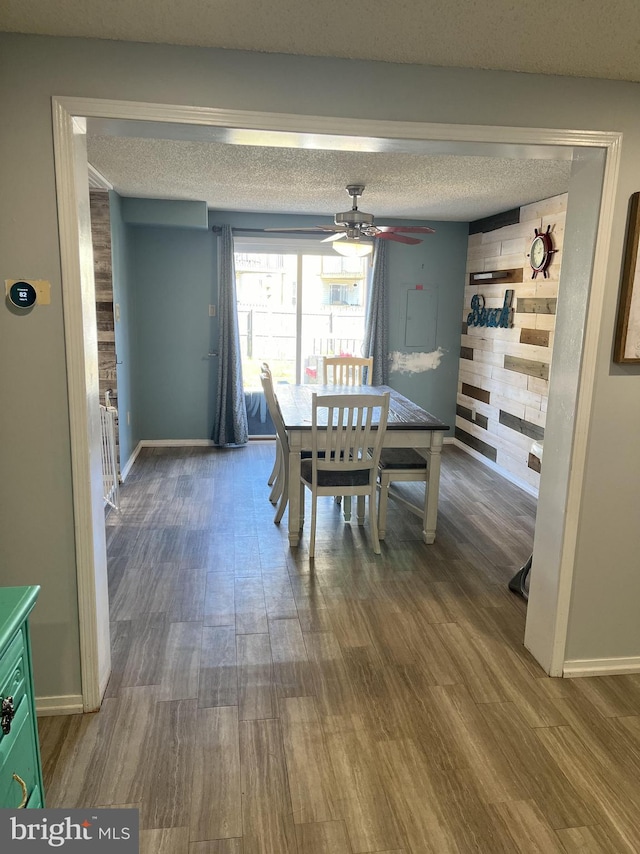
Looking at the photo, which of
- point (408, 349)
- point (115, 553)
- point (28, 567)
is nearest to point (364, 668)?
point (28, 567)

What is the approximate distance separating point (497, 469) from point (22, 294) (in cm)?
448

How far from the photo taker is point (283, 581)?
11.0 feet

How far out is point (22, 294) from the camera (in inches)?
78.3

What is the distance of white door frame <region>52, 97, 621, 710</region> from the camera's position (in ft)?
6.37

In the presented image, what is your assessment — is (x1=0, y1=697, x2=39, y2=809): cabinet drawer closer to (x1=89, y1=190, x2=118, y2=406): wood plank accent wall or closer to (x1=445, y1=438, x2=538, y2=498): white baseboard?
(x1=89, y1=190, x2=118, y2=406): wood plank accent wall

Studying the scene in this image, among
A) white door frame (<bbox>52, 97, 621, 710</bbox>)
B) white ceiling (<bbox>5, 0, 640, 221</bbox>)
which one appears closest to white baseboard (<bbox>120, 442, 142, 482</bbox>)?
white door frame (<bbox>52, 97, 621, 710</bbox>)

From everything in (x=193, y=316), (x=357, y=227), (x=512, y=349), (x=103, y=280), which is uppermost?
(x=357, y=227)

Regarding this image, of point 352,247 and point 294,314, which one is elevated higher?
point 352,247

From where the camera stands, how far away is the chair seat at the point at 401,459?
12.8ft

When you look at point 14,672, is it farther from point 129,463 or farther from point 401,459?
point 129,463

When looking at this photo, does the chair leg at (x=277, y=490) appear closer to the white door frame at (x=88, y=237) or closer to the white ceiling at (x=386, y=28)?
the white door frame at (x=88, y=237)

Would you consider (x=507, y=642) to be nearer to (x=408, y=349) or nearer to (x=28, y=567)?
(x=28, y=567)

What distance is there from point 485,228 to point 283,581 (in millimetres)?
4123

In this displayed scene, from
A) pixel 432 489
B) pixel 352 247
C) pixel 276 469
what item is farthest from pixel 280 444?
A: pixel 352 247
